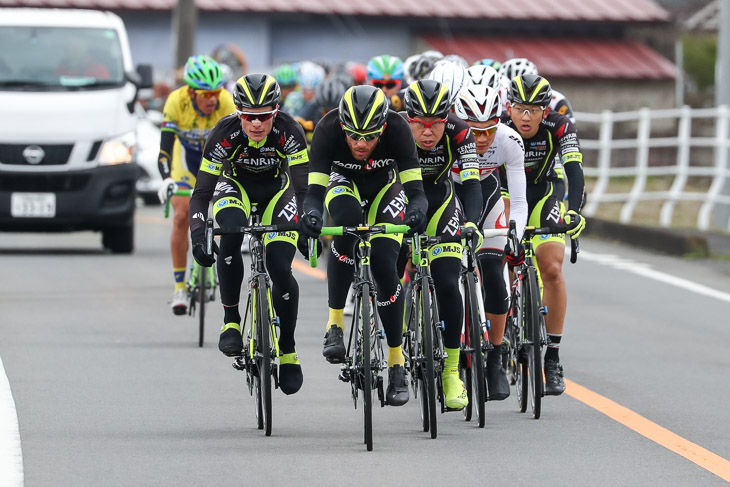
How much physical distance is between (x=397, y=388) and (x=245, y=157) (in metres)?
1.48

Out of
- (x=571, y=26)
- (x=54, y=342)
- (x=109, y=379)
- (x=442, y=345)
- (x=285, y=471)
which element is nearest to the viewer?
(x=285, y=471)

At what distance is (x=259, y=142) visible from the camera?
9320mm

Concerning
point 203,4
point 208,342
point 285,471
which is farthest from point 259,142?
point 203,4

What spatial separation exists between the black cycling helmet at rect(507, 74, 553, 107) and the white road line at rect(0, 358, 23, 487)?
3.31 metres

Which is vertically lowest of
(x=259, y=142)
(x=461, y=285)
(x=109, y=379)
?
(x=109, y=379)

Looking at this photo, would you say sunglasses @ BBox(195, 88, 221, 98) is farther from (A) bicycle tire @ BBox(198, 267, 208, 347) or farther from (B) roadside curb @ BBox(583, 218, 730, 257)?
(B) roadside curb @ BBox(583, 218, 730, 257)

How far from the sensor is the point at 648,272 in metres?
18.3

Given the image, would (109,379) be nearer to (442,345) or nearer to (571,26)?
(442,345)

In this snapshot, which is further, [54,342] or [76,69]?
[76,69]

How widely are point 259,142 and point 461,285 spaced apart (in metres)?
1.38

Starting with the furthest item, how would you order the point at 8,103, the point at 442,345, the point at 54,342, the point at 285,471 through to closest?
the point at 8,103
the point at 54,342
the point at 442,345
the point at 285,471

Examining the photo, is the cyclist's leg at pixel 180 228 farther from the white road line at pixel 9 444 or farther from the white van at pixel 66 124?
the white van at pixel 66 124

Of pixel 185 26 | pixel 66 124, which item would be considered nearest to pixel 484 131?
pixel 66 124

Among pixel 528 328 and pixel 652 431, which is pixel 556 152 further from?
pixel 652 431
